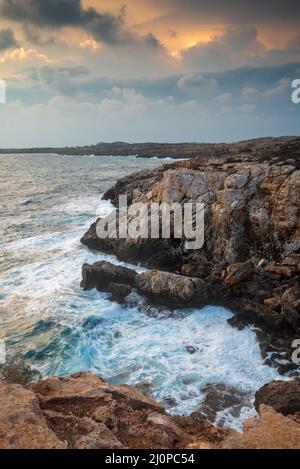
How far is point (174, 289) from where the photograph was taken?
20.4 meters

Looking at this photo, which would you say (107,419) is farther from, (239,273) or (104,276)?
(104,276)

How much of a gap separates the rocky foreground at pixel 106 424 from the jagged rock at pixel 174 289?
8941 mm

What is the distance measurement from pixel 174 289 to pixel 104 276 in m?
4.66

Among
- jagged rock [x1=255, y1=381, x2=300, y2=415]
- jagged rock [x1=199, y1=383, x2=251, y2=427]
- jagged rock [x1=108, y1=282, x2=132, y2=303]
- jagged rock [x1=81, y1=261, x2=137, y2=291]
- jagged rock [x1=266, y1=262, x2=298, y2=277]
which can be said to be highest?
jagged rock [x1=266, y1=262, x2=298, y2=277]

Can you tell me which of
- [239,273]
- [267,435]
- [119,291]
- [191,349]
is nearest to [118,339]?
[191,349]

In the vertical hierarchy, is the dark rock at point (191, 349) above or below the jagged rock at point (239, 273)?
below

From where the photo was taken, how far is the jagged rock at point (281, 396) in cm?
1209

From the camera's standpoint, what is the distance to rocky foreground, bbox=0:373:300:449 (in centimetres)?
859

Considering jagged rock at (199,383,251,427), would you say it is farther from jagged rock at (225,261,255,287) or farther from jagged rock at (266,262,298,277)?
jagged rock at (266,262,298,277)

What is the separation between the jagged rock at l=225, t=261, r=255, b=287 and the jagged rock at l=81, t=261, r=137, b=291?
18.1ft

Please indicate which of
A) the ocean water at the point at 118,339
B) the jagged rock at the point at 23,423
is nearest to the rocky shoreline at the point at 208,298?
the jagged rock at the point at 23,423

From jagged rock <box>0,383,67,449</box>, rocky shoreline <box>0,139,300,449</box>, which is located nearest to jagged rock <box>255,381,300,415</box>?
rocky shoreline <box>0,139,300,449</box>

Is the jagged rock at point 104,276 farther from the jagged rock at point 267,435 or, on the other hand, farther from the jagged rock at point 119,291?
the jagged rock at point 267,435
